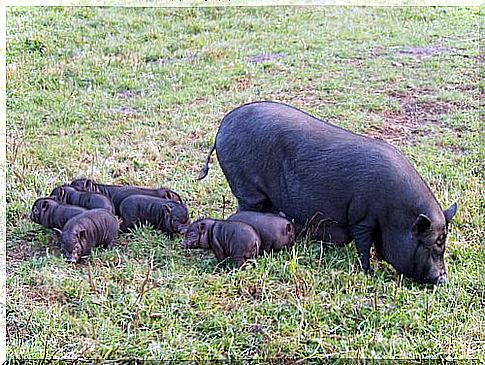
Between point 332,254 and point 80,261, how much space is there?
1.66 metres

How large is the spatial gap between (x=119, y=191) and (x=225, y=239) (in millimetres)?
1315

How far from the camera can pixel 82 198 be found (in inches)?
209

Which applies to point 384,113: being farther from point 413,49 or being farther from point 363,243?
point 363,243

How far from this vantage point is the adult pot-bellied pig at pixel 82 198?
205 inches

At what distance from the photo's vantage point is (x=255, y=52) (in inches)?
410

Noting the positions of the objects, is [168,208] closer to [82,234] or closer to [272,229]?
[82,234]

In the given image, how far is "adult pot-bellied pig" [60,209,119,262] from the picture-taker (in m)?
4.68

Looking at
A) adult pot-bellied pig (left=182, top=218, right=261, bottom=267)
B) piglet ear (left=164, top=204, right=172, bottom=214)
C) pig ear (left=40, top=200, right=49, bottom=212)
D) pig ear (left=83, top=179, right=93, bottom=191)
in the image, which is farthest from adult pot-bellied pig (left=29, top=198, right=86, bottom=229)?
adult pot-bellied pig (left=182, top=218, right=261, bottom=267)

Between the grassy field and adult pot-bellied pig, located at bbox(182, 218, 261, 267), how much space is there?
0.12 meters

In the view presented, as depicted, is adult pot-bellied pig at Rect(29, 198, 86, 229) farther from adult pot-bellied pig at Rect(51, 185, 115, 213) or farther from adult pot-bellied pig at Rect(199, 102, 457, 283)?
adult pot-bellied pig at Rect(199, 102, 457, 283)

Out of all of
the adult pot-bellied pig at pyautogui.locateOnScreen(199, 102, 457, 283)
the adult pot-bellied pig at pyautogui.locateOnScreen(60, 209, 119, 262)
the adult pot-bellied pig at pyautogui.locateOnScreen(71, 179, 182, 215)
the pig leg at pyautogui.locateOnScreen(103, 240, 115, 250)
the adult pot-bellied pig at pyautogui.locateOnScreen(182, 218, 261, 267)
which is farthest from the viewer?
the adult pot-bellied pig at pyautogui.locateOnScreen(71, 179, 182, 215)

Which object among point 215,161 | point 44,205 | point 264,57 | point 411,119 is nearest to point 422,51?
point 264,57

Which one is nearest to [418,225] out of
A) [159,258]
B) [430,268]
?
[430,268]

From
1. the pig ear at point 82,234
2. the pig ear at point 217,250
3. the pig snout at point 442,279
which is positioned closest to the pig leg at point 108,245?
the pig ear at point 82,234
